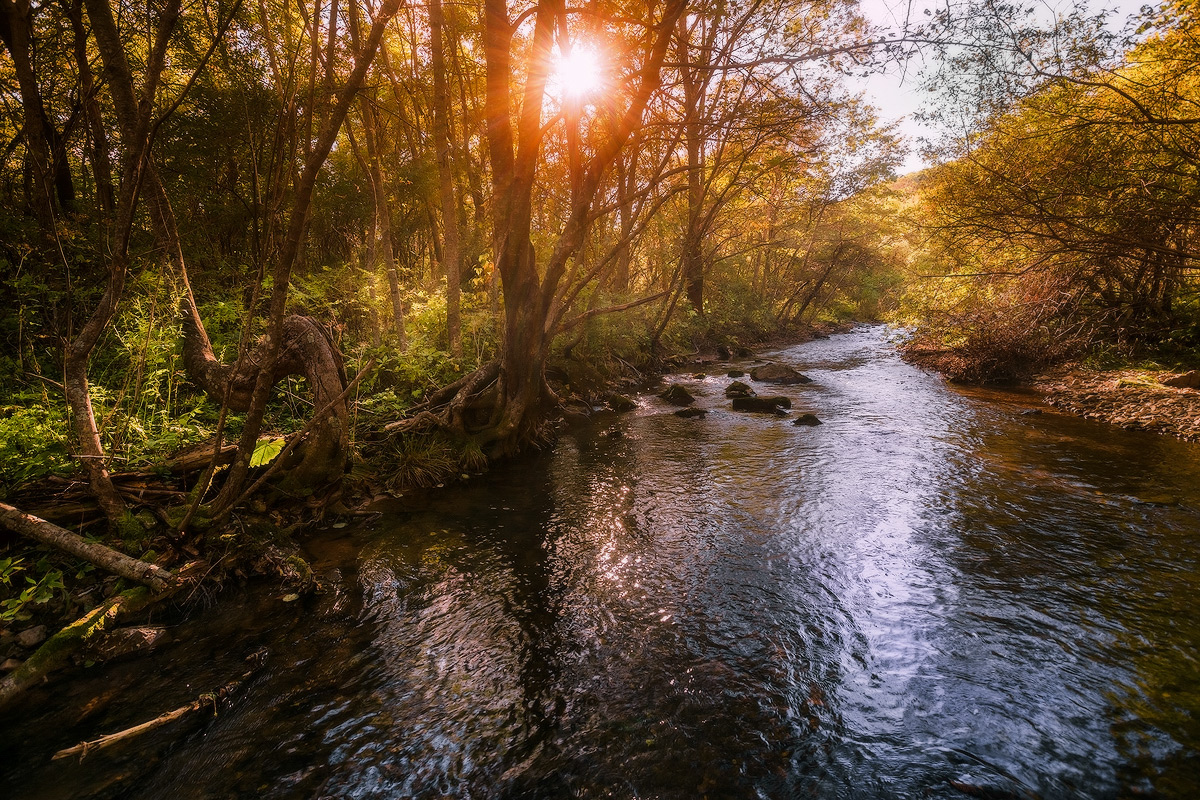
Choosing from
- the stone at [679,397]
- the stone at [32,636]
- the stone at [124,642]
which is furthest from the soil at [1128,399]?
the stone at [32,636]

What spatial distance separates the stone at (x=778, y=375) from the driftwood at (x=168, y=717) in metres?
15.8

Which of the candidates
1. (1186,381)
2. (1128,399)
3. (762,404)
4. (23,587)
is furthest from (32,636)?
(1186,381)

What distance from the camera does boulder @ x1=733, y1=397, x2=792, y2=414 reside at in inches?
486

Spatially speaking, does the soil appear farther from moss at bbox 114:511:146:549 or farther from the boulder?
moss at bbox 114:511:146:549

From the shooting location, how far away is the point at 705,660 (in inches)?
151

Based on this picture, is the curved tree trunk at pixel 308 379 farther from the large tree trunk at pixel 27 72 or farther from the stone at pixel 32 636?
the stone at pixel 32 636

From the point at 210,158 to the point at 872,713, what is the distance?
1373cm

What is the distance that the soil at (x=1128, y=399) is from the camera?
8938 mm

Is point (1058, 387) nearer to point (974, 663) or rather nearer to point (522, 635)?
point (974, 663)

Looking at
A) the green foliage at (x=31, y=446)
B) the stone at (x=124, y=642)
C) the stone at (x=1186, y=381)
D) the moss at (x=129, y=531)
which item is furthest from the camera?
the stone at (x=1186, y=381)

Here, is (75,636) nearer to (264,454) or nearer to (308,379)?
(264,454)

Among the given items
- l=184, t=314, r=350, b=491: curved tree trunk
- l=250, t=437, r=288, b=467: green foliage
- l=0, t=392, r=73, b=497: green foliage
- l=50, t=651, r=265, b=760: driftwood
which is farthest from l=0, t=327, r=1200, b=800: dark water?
l=0, t=392, r=73, b=497: green foliage

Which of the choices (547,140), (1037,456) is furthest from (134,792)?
(547,140)

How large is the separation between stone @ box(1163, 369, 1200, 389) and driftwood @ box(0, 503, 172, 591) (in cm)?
1749
